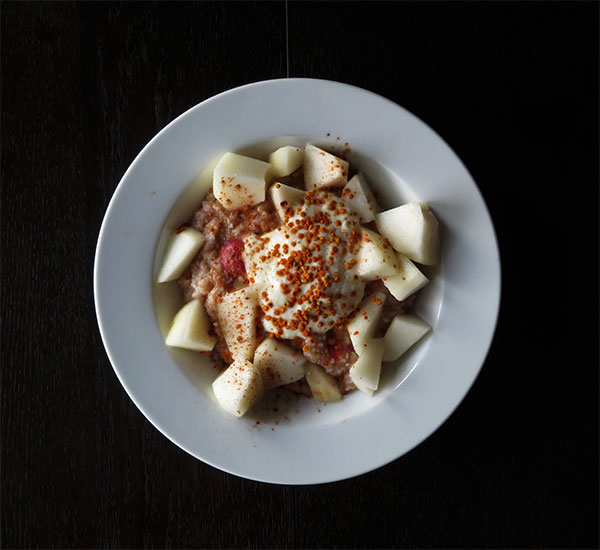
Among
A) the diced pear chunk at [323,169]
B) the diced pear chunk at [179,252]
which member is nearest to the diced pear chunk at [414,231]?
the diced pear chunk at [323,169]

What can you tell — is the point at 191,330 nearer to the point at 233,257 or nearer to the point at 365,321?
the point at 233,257

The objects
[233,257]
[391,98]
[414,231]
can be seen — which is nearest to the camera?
[414,231]

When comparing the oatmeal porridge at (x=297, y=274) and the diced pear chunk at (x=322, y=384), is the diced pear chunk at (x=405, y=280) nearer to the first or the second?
the oatmeal porridge at (x=297, y=274)

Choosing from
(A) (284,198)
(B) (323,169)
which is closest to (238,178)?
(A) (284,198)

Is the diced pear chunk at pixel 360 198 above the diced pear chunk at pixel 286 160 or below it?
below

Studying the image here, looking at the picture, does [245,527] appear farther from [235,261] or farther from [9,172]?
[9,172]

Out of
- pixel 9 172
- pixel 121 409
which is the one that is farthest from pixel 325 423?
pixel 9 172
